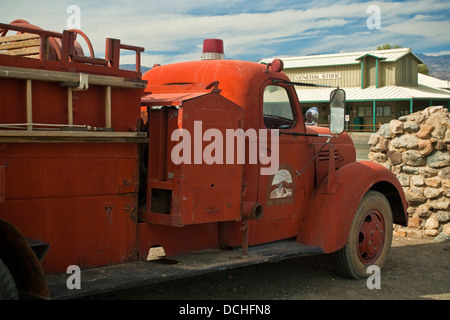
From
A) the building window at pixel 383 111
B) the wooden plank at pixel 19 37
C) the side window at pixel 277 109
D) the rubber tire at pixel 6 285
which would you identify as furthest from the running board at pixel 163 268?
the building window at pixel 383 111

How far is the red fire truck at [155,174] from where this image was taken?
3.62 m

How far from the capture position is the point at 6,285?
3.24 meters

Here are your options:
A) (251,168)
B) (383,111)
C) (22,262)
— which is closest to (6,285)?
(22,262)

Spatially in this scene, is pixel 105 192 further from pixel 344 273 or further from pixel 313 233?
pixel 344 273

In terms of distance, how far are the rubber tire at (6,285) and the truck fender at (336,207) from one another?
3.03m

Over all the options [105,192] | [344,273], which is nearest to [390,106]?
[344,273]

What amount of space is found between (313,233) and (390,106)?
3232 cm

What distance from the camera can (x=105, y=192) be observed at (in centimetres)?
403

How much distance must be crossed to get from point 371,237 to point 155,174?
9.05 feet

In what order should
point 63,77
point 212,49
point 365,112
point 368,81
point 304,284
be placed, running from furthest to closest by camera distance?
1. point 368,81
2. point 365,112
3. point 304,284
4. point 212,49
5. point 63,77

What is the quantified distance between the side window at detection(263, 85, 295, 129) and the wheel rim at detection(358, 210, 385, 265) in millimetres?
1354

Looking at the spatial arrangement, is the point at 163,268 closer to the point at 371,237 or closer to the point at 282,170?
the point at 282,170

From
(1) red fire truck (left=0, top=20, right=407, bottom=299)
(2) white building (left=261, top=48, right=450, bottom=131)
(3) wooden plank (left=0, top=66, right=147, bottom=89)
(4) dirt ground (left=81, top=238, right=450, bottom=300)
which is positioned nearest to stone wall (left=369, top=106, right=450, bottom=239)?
(4) dirt ground (left=81, top=238, right=450, bottom=300)

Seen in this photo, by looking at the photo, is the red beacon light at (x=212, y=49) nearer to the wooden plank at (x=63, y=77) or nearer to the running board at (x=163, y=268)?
the wooden plank at (x=63, y=77)
